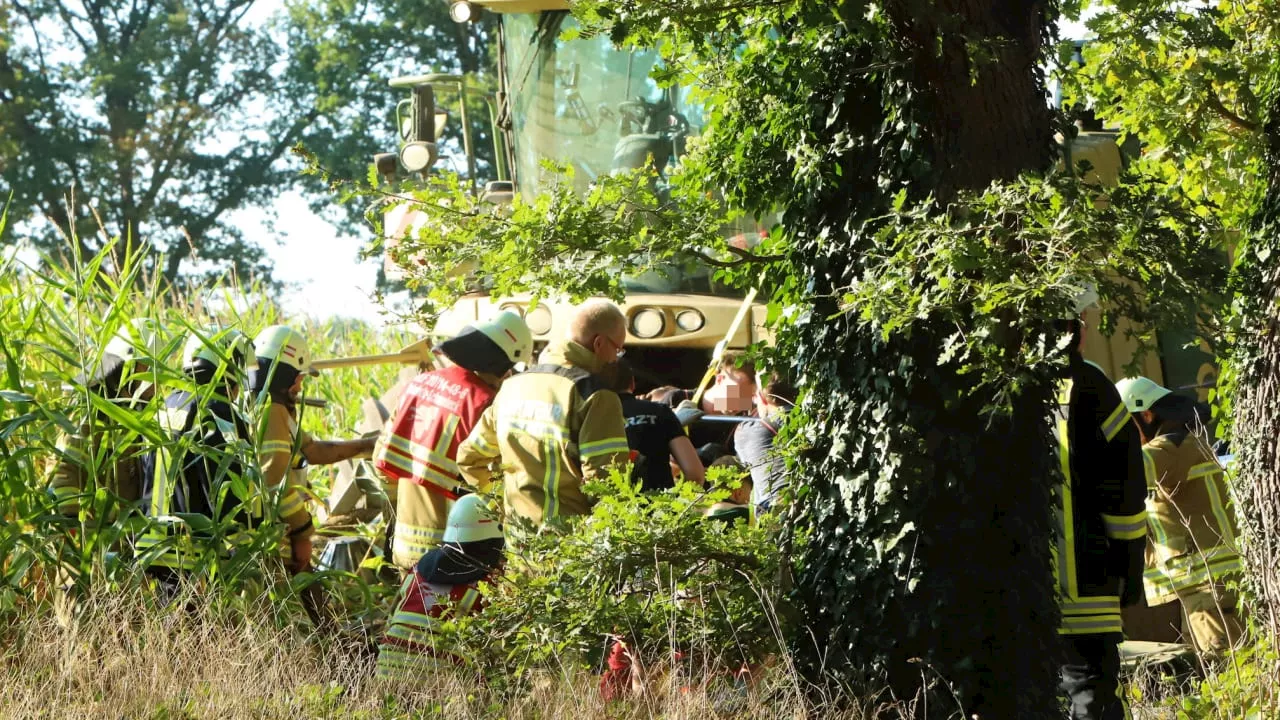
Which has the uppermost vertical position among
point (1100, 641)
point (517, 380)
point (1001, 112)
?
point (1001, 112)

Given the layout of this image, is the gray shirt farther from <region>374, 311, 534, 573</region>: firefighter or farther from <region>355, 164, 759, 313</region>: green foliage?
<region>355, 164, 759, 313</region>: green foliage

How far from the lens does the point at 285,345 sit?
7.05 meters

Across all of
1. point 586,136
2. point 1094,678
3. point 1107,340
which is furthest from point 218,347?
point 1107,340

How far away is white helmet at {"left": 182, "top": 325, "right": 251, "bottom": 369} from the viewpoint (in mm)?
6258

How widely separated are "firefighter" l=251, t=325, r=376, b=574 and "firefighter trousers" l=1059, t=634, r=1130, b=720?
297 cm

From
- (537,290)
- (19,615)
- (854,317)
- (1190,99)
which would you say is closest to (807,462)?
(854,317)

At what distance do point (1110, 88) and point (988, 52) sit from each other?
3.36 feet

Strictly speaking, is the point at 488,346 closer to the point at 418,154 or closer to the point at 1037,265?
the point at 1037,265

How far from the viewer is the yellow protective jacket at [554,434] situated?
20.0 ft

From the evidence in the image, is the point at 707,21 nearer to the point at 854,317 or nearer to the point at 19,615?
the point at 854,317

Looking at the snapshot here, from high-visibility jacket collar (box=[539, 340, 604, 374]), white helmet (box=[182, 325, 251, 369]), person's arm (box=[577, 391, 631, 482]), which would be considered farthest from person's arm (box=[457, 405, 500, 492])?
white helmet (box=[182, 325, 251, 369])

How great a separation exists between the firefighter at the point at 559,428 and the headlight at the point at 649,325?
10.5 ft

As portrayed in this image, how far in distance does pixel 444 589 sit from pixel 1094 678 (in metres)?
2.20

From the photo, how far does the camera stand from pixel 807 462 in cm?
527
